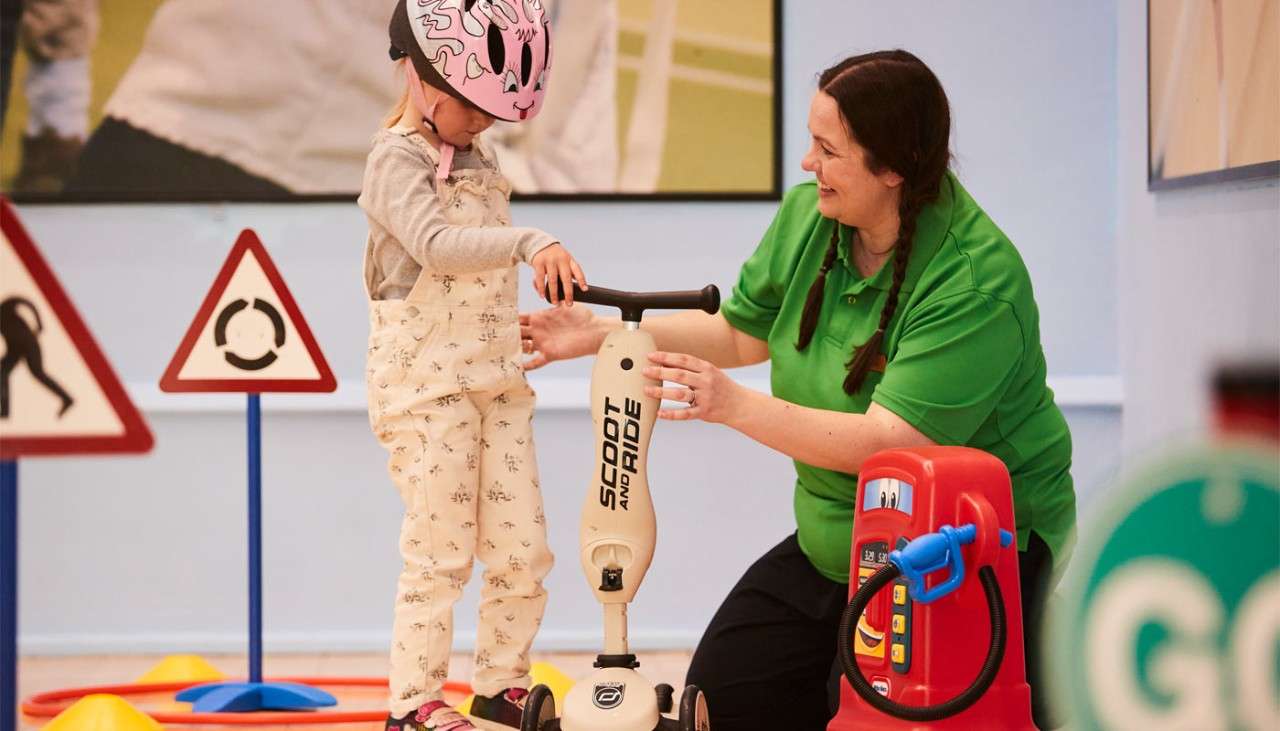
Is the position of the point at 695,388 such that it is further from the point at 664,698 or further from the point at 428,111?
the point at 428,111

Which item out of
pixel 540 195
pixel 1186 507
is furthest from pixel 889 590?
pixel 540 195

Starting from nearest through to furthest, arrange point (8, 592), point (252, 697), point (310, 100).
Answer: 1. point (8, 592)
2. point (252, 697)
3. point (310, 100)

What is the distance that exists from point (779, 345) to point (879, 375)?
19cm

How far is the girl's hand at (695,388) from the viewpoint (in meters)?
1.85

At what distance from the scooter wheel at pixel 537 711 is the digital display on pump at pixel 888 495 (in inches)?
20.7

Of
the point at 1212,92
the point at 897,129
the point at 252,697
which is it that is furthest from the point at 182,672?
the point at 1212,92

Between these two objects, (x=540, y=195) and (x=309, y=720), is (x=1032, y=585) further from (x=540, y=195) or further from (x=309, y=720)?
(x=540, y=195)

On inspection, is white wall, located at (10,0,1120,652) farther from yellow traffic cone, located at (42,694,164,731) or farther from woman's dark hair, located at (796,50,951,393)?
woman's dark hair, located at (796,50,951,393)

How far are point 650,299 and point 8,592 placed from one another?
0.91 m

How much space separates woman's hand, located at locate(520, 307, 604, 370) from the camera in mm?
2312

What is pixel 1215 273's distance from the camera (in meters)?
2.58

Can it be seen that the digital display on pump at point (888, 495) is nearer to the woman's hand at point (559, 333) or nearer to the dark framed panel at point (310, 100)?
the woman's hand at point (559, 333)

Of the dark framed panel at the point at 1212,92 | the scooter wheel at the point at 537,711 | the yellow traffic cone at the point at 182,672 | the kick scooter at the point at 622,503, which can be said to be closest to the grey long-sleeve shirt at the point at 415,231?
the kick scooter at the point at 622,503

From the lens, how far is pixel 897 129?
2.03 m
